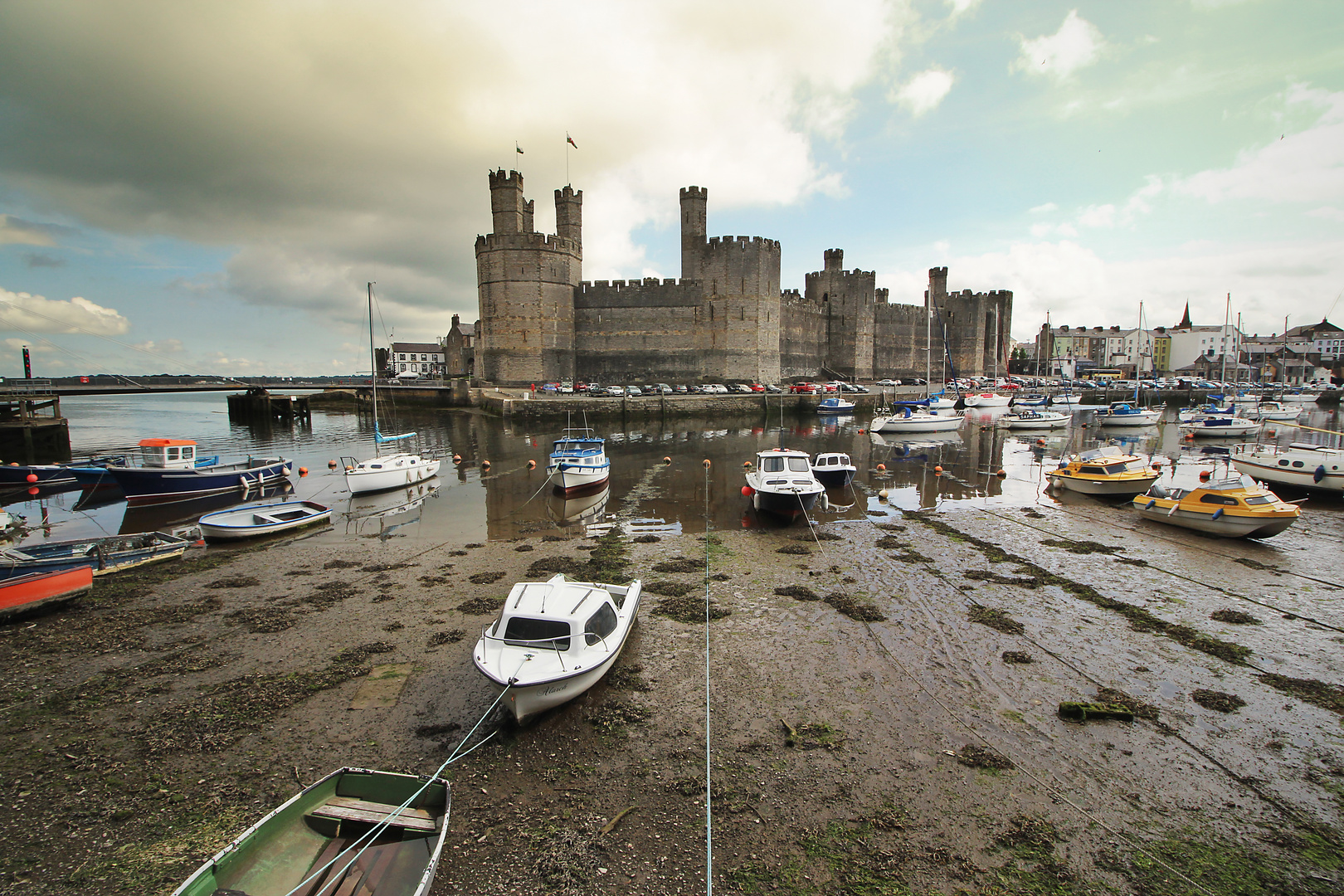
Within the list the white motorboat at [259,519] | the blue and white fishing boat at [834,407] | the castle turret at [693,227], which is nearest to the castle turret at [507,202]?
the castle turret at [693,227]

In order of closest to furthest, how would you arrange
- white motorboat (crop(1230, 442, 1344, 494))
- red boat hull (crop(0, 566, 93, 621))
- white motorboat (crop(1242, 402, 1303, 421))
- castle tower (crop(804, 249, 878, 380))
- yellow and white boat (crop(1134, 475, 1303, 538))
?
red boat hull (crop(0, 566, 93, 621)) < yellow and white boat (crop(1134, 475, 1303, 538)) < white motorboat (crop(1230, 442, 1344, 494)) < white motorboat (crop(1242, 402, 1303, 421)) < castle tower (crop(804, 249, 878, 380))

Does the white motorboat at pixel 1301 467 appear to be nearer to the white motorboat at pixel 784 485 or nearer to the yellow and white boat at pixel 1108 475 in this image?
the yellow and white boat at pixel 1108 475

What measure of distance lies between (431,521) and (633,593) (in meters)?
7.97

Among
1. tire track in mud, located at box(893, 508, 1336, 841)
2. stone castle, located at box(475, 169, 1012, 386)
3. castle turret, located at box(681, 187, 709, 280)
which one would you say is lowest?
tire track in mud, located at box(893, 508, 1336, 841)

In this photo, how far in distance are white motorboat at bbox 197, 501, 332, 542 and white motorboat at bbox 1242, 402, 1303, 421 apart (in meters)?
42.1

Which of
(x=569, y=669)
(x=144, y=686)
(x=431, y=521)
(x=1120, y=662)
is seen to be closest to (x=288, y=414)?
(x=431, y=521)

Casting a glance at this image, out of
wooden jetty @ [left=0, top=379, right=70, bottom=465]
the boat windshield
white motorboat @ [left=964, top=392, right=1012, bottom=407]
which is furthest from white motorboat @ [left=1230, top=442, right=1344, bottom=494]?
wooden jetty @ [left=0, top=379, right=70, bottom=465]

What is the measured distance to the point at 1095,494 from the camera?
14781mm

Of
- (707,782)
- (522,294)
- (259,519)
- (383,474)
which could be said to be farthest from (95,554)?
(522,294)

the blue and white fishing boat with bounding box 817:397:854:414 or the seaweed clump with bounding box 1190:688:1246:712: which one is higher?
the blue and white fishing boat with bounding box 817:397:854:414

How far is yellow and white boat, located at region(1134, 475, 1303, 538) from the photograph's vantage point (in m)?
10.3

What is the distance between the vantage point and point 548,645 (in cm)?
524

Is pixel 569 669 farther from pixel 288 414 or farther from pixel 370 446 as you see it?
pixel 288 414

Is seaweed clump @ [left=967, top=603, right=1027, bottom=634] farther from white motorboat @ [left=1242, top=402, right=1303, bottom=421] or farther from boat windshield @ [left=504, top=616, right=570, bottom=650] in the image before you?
white motorboat @ [left=1242, top=402, right=1303, bottom=421]
